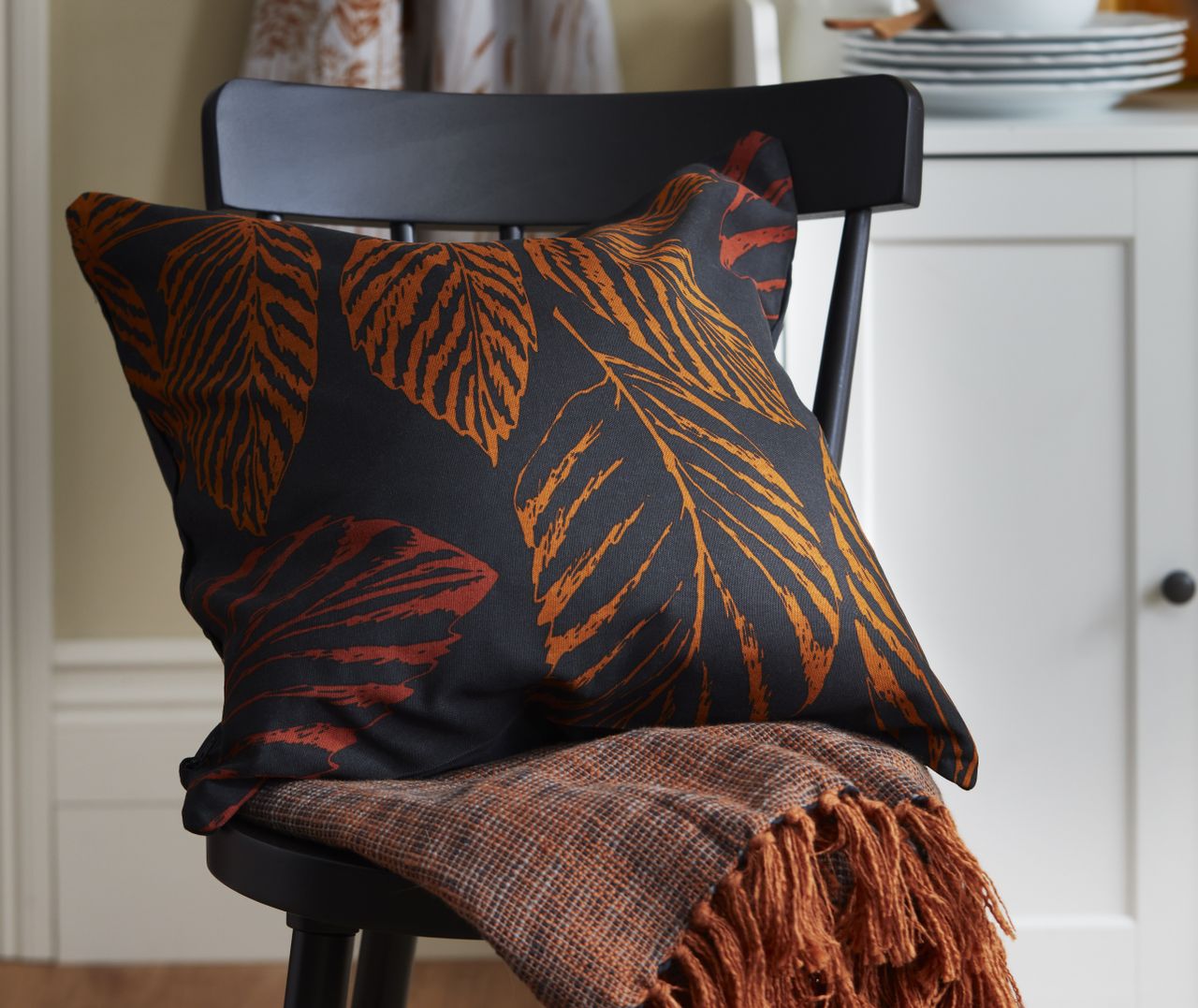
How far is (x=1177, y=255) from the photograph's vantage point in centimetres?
101

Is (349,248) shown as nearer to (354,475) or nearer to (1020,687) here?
(354,475)

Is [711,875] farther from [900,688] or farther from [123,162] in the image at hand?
[123,162]

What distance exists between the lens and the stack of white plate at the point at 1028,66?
3.39 ft

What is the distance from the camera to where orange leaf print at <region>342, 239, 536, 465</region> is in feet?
2.07

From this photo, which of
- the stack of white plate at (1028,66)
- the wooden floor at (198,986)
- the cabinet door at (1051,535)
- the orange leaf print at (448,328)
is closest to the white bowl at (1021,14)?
the stack of white plate at (1028,66)

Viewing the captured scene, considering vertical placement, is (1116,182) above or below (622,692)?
above

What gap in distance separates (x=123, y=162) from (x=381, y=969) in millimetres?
906

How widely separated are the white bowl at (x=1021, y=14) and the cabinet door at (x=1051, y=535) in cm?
20

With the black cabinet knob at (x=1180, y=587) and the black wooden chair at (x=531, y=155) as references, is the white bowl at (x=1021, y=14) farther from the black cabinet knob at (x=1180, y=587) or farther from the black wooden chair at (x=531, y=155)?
the black cabinet knob at (x=1180, y=587)

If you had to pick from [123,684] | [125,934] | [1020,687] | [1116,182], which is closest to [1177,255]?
[1116,182]

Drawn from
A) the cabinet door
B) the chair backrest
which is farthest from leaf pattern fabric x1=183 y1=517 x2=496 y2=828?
the cabinet door

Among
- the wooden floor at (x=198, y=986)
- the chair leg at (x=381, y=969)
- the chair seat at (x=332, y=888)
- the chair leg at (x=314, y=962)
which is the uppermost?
the chair seat at (x=332, y=888)

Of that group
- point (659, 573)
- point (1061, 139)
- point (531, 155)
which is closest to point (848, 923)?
point (659, 573)

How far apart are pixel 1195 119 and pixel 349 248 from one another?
73 centimetres
